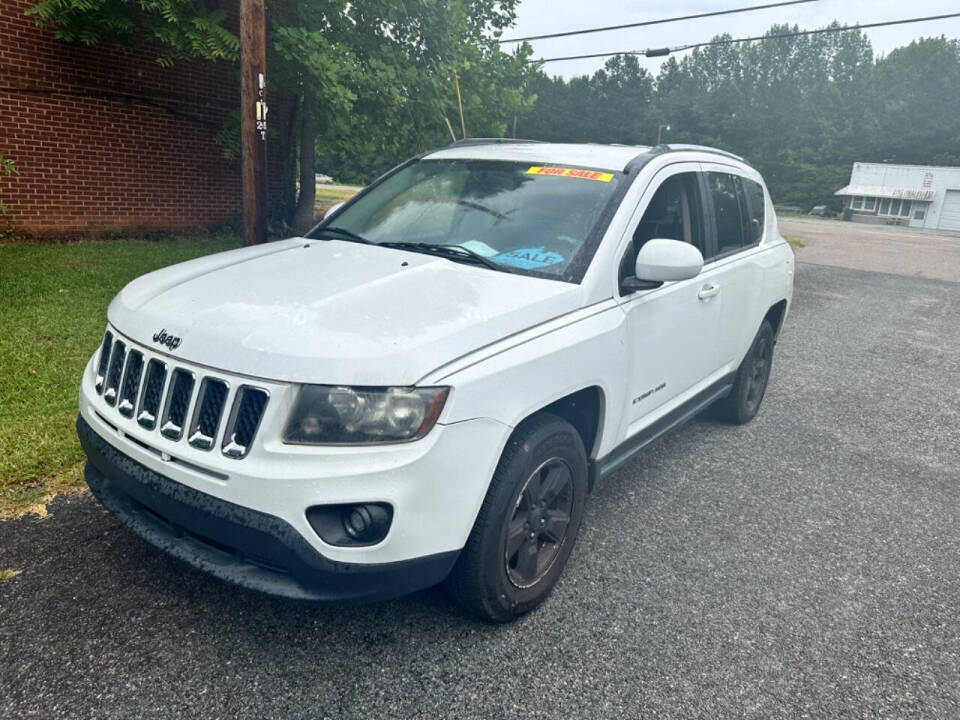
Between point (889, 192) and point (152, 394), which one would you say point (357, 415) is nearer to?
point (152, 394)

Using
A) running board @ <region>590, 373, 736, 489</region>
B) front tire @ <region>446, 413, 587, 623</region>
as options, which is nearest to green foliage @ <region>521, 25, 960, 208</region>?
running board @ <region>590, 373, 736, 489</region>

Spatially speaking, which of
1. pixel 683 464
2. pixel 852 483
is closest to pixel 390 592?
pixel 683 464

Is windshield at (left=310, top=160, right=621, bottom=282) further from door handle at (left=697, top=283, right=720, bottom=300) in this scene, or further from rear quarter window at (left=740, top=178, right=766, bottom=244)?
rear quarter window at (left=740, top=178, right=766, bottom=244)

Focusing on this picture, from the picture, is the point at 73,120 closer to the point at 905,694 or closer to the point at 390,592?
the point at 390,592

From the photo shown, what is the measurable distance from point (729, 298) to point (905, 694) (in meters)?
2.33

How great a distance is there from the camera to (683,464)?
15.1 ft

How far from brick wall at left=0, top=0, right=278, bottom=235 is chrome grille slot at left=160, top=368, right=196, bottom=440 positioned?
9.20 metres

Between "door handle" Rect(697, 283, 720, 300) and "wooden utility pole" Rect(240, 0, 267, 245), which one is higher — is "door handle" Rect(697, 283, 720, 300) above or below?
below

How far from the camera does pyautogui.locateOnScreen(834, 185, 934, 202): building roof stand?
52094 mm

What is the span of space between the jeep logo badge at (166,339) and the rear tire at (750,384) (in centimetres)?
372

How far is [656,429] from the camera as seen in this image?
381 centimetres

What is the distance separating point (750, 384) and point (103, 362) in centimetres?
414

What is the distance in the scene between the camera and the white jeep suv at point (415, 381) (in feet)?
7.51

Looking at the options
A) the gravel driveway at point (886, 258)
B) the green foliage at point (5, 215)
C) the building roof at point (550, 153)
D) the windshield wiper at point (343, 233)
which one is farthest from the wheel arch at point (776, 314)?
the gravel driveway at point (886, 258)
